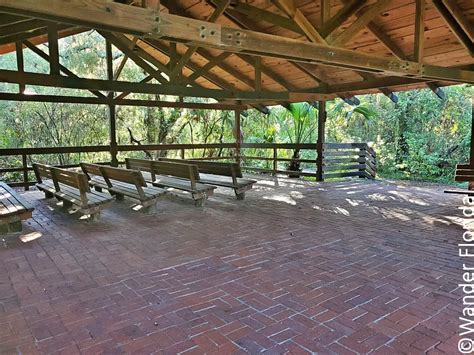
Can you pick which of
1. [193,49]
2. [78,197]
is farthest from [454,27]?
[78,197]

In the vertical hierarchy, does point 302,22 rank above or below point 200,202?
above

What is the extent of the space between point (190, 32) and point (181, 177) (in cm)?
312

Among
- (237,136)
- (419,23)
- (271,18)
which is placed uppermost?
(271,18)

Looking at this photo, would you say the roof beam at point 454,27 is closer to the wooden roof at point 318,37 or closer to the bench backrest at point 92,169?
the wooden roof at point 318,37

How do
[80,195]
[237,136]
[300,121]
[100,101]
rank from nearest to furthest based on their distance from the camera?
[80,195]
[100,101]
[300,121]
[237,136]

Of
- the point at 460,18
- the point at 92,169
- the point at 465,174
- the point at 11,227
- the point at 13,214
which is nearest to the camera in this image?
the point at 13,214

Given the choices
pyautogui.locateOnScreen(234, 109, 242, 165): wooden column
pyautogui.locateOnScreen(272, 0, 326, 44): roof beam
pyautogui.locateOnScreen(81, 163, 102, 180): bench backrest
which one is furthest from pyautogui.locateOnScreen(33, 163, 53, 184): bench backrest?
pyautogui.locateOnScreen(234, 109, 242, 165): wooden column

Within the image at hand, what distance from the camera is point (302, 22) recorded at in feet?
14.2

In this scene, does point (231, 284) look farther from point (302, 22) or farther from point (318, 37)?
point (302, 22)

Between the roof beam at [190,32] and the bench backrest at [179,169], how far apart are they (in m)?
2.42

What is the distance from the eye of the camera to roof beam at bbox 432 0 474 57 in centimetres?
500

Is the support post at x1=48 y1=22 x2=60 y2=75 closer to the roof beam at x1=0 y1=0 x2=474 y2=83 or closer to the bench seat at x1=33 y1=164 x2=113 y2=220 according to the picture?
the bench seat at x1=33 y1=164 x2=113 y2=220

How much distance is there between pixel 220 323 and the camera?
2355mm

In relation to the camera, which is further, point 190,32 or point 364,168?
point 364,168
